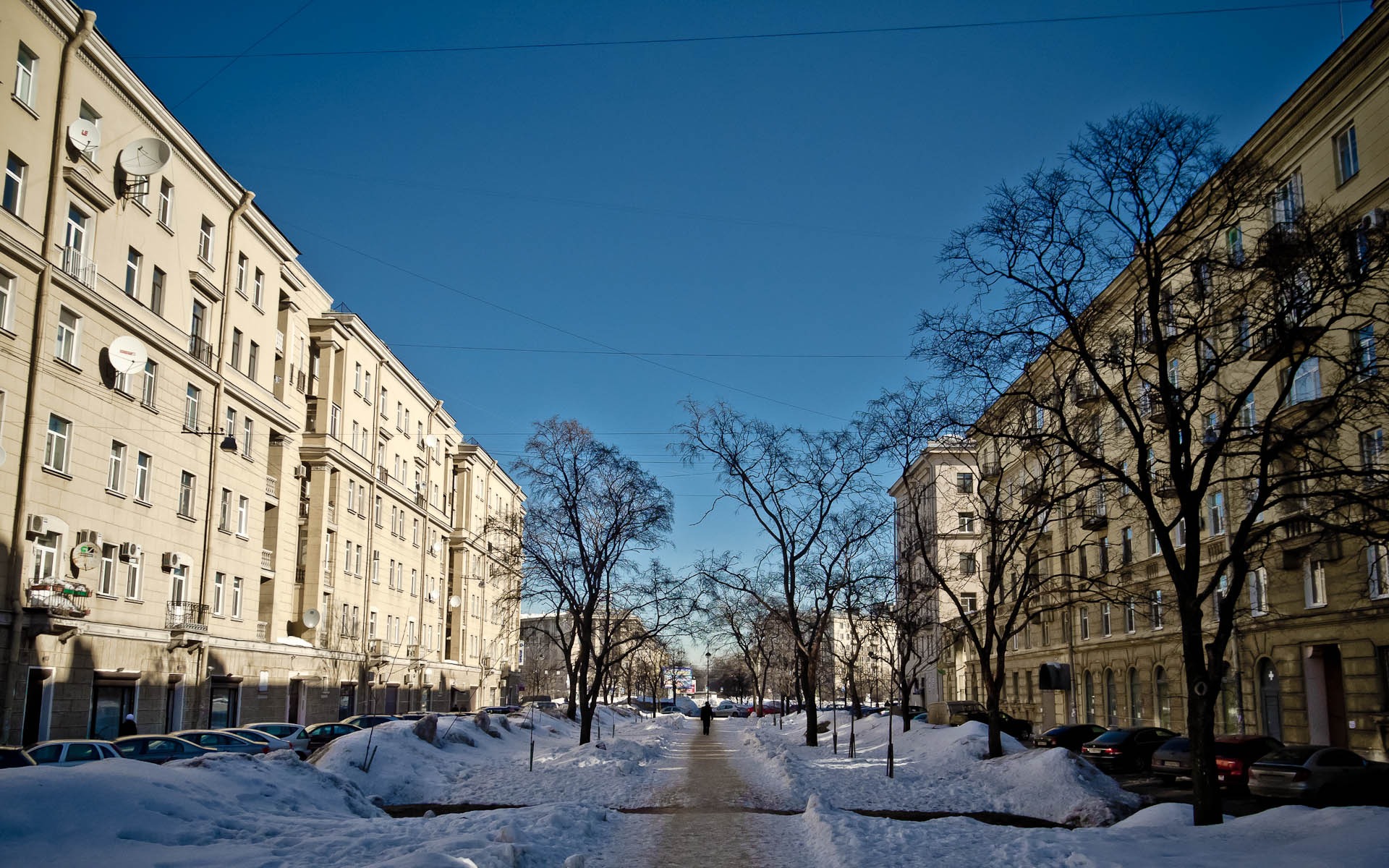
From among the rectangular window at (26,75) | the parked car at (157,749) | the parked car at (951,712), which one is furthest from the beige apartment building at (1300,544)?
the rectangular window at (26,75)

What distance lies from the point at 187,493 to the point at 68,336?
8.56 metres

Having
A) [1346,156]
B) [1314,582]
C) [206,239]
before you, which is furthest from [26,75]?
[1314,582]

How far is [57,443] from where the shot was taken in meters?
28.2

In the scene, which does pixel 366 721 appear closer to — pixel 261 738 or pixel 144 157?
pixel 261 738

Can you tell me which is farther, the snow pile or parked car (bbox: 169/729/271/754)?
parked car (bbox: 169/729/271/754)

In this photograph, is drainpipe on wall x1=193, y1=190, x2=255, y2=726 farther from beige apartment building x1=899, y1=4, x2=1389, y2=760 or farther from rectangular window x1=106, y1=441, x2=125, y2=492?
beige apartment building x1=899, y1=4, x2=1389, y2=760

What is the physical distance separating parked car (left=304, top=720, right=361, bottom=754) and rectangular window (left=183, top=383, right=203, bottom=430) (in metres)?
11.6

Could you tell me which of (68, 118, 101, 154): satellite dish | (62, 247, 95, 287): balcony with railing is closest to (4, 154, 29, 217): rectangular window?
(68, 118, 101, 154): satellite dish

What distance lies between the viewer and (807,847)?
13797 millimetres

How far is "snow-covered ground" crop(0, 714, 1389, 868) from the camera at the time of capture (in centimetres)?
1036

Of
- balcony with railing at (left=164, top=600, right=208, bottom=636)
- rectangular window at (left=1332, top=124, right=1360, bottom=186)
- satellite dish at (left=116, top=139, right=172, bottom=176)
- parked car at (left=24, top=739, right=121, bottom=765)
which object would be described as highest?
satellite dish at (left=116, top=139, right=172, bottom=176)

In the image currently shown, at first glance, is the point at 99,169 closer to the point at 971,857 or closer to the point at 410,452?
the point at 971,857

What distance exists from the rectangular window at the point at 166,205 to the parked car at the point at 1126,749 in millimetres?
33315

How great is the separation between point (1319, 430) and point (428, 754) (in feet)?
77.7
